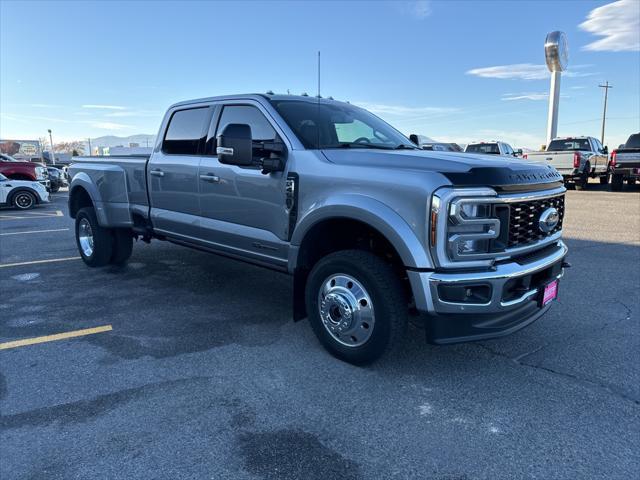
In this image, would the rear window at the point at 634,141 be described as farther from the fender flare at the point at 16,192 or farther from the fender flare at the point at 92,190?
the fender flare at the point at 16,192

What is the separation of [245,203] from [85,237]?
11.6ft

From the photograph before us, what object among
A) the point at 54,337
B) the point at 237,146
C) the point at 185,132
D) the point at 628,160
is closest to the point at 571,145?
the point at 628,160

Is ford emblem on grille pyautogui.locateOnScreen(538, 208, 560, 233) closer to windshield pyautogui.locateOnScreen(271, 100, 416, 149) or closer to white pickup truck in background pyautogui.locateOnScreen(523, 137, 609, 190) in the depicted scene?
windshield pyautogui.locateOnScreen(271, 100, 416, 149)

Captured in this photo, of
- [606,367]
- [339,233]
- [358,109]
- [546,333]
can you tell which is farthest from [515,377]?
[358,109]

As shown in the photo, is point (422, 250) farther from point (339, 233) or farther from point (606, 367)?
point (606, 367)

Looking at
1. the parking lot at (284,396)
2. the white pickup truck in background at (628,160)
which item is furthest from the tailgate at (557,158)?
the parking lot at (284,396)

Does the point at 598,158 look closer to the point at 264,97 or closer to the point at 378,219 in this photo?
the point at 264,97

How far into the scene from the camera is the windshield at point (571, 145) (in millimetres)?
20594

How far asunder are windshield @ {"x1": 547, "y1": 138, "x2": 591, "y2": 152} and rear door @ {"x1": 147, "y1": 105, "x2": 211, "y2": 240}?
1942 cm

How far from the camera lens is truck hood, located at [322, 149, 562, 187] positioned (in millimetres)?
3000

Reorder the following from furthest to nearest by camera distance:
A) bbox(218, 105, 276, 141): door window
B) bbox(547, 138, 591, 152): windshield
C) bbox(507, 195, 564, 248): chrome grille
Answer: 1. bbox(547, 138, 591, 152): windshield
2. bbox(218, 105, 276, 141): door window
3. bbox(507, 195, 564, 248): chrome grille

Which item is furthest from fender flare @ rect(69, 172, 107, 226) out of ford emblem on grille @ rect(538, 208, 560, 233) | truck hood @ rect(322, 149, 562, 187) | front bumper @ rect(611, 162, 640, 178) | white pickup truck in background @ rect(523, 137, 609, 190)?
front bumper @ rect(611, 162, 640, 178)

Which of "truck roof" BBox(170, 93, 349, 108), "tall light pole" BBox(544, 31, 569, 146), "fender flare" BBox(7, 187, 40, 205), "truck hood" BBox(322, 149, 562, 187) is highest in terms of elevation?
"tall light pole" BBox(544, 31, 569, 146)

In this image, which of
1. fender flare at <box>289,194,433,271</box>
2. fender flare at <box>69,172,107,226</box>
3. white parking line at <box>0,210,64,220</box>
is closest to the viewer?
fender flare at <box>289,194,433,271</box>
